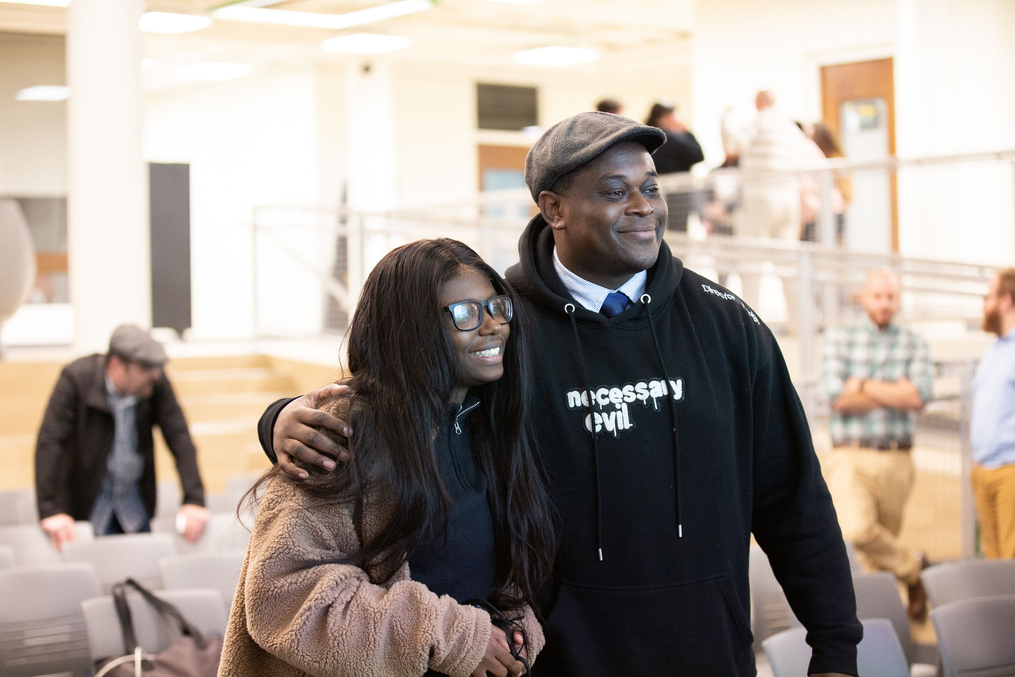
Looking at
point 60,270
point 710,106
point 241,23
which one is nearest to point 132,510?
point 60,270

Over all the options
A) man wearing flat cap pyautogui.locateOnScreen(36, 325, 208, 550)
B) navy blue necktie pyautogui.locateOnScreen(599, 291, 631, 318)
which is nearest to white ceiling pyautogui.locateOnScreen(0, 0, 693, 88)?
man wearing flat cap pyautogui.locateOnScreen(36, 325, 208, 550)

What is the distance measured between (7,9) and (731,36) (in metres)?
6.01

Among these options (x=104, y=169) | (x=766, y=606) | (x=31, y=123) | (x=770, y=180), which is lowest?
(x=766, y=606)

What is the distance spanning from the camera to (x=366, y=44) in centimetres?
1115

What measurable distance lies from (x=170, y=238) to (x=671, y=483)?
325cm

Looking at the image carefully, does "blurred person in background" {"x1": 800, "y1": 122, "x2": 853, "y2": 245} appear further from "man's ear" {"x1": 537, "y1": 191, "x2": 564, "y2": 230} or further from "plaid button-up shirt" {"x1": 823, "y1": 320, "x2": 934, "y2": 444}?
"man's ear" {"x1": 537, "y1": 191, "x2": 564, "y2": 230}

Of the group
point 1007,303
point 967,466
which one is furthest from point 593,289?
point 967,466

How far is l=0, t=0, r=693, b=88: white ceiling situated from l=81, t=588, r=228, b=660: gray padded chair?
6.54 meters

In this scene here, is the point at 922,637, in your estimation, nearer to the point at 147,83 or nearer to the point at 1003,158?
the point at 1003,158

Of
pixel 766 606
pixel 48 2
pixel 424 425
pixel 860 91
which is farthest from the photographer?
pixel 860 91

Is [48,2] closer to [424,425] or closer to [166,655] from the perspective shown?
[166,655]

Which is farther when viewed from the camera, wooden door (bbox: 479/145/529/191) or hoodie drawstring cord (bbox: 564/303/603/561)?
wooden door (bbox: 479/145/529/191)

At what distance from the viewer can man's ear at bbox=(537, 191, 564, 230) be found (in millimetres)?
1944

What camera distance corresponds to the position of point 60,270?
27.1 ft
